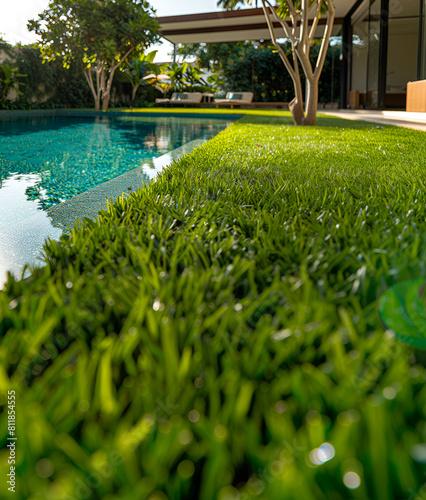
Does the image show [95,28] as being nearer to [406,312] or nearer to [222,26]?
[222,26]

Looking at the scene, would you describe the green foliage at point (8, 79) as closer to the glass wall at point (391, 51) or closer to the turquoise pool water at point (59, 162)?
the turquoise pool water at point (59, 162)

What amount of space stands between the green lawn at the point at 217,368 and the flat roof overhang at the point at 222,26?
784 inches

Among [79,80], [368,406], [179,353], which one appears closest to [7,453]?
[179,353]

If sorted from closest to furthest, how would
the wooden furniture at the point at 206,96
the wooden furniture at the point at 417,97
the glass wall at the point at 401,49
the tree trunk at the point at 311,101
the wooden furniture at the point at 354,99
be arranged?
the wooden furniture at the point at 417,97, the tree trunk at the point at 311,101, the glass wall at the point at 401,49, the wooden furniture at the point at 354,99, the wooden furniture at the point at 206,96

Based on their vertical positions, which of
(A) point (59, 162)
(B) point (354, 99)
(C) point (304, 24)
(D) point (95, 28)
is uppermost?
(D) point (95, 28)

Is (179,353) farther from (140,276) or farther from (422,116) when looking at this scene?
(422,116)

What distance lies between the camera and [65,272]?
4.87 ft

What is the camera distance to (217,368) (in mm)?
985

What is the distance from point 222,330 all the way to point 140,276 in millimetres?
477

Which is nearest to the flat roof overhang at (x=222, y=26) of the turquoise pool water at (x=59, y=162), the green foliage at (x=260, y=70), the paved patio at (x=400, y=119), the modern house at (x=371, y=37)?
the modern house at (x=371, y=37)

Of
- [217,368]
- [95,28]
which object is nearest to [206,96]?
[95,28]

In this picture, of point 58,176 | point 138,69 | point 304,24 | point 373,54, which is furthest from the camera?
point 138,69

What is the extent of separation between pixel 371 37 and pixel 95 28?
1053cm

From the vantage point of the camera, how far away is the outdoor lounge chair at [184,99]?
24250mm
